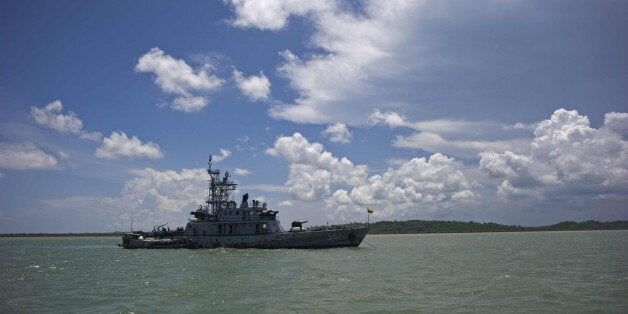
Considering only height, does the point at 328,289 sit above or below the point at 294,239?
below

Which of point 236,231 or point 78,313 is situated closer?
point 78,313

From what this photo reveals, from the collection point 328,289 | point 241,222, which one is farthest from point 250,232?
point 328,289

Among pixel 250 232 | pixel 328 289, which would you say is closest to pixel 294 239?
pixel 250 232

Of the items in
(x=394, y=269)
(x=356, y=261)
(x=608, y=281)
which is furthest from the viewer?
(x=356, y=261)

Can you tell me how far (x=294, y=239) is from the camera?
7050 centimetres

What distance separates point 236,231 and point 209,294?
140ft

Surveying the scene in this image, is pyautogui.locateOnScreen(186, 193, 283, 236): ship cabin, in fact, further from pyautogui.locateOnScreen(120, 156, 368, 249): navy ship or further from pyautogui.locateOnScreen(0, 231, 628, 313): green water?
pyautogui.locateOnScreen(0, 231, 628, 313): green water

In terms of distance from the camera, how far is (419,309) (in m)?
23.4

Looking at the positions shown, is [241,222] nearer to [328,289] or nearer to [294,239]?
[294,239]

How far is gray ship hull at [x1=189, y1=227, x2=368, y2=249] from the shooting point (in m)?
70.3

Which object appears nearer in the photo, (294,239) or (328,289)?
(328,289)

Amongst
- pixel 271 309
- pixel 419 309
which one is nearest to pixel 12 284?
pixel 271 309

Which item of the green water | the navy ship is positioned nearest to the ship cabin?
the navy ship

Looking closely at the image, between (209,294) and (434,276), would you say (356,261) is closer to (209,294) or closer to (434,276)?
(434,276)
